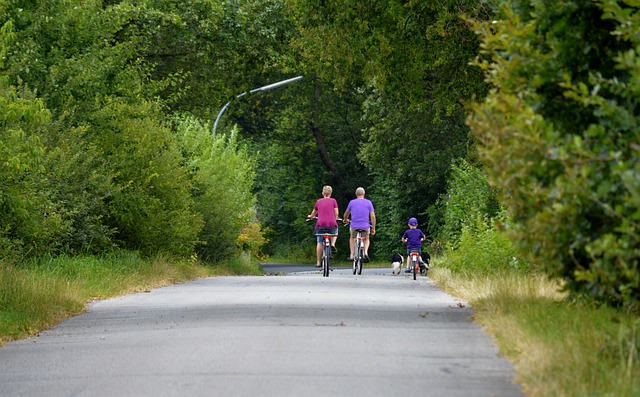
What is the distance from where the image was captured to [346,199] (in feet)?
239

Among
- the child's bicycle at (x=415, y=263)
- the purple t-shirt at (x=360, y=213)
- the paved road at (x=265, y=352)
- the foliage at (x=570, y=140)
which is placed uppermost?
the foliage at (x=570, y=140)

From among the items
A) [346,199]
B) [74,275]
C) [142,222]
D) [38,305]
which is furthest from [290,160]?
[38,305]

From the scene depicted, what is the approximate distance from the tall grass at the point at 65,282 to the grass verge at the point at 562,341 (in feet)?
17.0

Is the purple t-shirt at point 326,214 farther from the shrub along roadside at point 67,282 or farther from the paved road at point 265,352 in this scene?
the paved road at point 265,352

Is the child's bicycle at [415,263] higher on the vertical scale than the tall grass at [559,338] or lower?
lower

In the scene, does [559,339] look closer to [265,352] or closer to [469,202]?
[265,352]

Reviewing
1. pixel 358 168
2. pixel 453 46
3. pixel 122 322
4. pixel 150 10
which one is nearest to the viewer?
pixel 122 322

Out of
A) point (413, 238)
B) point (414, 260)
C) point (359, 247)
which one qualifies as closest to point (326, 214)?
point (359, 247)

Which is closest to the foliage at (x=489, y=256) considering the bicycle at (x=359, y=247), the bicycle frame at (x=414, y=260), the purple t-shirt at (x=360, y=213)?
the bicycle frame at (x=414, y=260)

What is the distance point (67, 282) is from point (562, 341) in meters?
10.0

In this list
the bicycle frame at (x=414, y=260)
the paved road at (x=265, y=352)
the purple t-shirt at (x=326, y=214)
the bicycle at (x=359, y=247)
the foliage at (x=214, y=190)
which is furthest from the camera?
the foliage at (x=214, y=190)

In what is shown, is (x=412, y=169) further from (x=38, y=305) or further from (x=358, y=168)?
(x=38, y=305)

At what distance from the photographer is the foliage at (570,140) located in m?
8.69

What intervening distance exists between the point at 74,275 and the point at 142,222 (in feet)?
19.6
